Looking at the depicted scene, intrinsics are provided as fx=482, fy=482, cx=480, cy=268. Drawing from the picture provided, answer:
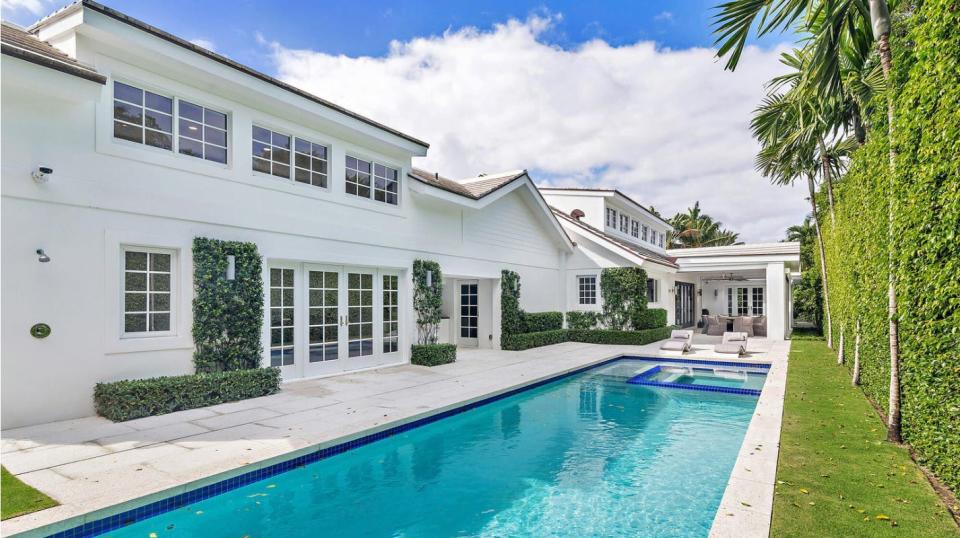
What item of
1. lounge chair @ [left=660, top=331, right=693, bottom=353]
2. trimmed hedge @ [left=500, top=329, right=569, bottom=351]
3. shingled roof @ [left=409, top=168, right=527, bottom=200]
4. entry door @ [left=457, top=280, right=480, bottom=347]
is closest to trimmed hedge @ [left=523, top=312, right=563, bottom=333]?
trimmed hedge @ [left=500, top=329, right=569, bottom=351]

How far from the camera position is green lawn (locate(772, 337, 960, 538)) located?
4117 mm

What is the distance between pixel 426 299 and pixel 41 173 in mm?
8845

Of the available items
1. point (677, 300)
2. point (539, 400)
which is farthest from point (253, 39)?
point (677, 300)

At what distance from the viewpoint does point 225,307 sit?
923 cm

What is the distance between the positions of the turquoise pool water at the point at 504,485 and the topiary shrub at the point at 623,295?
10587 millimetres

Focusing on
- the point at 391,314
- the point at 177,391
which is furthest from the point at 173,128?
the point at 391,314

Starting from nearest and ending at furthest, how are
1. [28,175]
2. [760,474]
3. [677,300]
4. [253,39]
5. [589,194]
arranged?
[760,474] → [28,175] → [253,39] → [589,194] → [677,300]

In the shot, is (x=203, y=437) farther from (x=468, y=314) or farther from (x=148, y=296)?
(x=468, y=314)

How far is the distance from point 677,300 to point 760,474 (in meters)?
24.1

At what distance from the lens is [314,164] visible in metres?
11.5

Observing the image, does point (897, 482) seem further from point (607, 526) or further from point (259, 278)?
point (259, 278)

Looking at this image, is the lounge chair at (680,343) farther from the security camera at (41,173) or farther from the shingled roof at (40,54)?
the security camera at (41,173)

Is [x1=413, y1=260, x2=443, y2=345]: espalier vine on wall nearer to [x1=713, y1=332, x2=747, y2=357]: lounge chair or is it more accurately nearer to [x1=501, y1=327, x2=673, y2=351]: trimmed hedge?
[x1=501, y1=327, x2=673, y2=351]: trimmed hedge

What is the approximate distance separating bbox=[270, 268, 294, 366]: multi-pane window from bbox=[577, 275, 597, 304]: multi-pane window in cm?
1398
